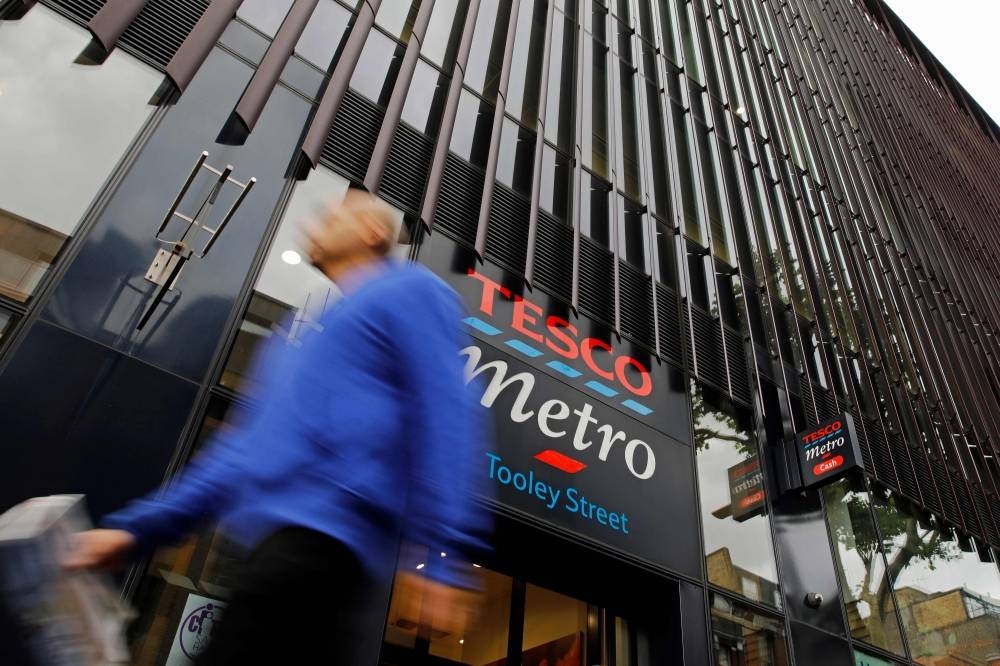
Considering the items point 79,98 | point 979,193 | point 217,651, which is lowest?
point 217,651

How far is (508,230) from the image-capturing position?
793 cm

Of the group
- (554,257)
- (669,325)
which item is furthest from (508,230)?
(669,325)

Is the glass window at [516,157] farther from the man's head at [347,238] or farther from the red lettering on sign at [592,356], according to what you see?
the man's head at [347,238]

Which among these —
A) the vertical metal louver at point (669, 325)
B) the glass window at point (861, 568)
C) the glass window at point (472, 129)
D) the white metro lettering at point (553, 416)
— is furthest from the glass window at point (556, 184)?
the glass window at point (861, 568)

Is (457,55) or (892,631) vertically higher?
(457,55)

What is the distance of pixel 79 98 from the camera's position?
5.05 metres

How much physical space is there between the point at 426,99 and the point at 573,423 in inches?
168

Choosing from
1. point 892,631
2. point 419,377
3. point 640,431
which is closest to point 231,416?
point 419,377

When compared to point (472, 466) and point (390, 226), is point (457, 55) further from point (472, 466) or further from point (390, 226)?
point (472, 466)

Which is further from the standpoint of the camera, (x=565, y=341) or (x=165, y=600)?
(x=565, y=341)

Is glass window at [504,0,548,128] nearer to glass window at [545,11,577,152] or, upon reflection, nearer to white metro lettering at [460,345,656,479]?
glass window at [545,11,577,152]

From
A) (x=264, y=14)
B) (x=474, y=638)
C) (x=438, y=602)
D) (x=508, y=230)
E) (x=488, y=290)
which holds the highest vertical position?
(x=264, y=14)

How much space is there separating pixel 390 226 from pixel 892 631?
973cm

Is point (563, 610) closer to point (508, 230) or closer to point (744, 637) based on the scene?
point (744, 637)
